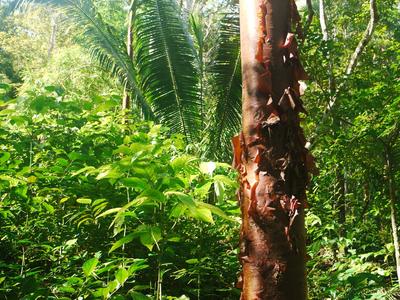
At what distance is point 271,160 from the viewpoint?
1333mm

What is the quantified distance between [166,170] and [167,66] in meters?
5.82

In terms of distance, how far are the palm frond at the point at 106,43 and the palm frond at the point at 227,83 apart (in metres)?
1.22

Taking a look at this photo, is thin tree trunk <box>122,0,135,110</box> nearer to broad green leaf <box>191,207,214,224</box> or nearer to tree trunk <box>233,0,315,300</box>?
tree trunk <box>233,0,315,300</box>

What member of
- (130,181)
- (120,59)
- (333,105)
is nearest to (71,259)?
(130,181)

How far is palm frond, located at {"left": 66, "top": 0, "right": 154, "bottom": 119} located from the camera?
6941 millimetres

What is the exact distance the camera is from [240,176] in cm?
141

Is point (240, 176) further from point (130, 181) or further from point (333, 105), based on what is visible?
point (333, 105)

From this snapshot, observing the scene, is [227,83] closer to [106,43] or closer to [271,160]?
[106,43]

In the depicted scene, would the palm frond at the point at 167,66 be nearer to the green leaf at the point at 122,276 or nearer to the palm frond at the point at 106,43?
the palm frond at the point at 106,43

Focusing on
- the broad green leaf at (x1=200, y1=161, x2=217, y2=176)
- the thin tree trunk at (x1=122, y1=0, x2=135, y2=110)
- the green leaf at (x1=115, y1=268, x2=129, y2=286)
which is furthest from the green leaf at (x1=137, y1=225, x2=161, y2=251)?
the thin tree trunk at (x1=122, y1=0, x2=135, y2=110)

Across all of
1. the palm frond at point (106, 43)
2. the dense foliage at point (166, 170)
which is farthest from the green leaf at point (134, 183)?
the palm frond at point (106, 43)

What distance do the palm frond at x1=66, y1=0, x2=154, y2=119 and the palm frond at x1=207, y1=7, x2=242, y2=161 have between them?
4.02 feet

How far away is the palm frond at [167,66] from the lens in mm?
7223

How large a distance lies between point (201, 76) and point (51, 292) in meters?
6.11
